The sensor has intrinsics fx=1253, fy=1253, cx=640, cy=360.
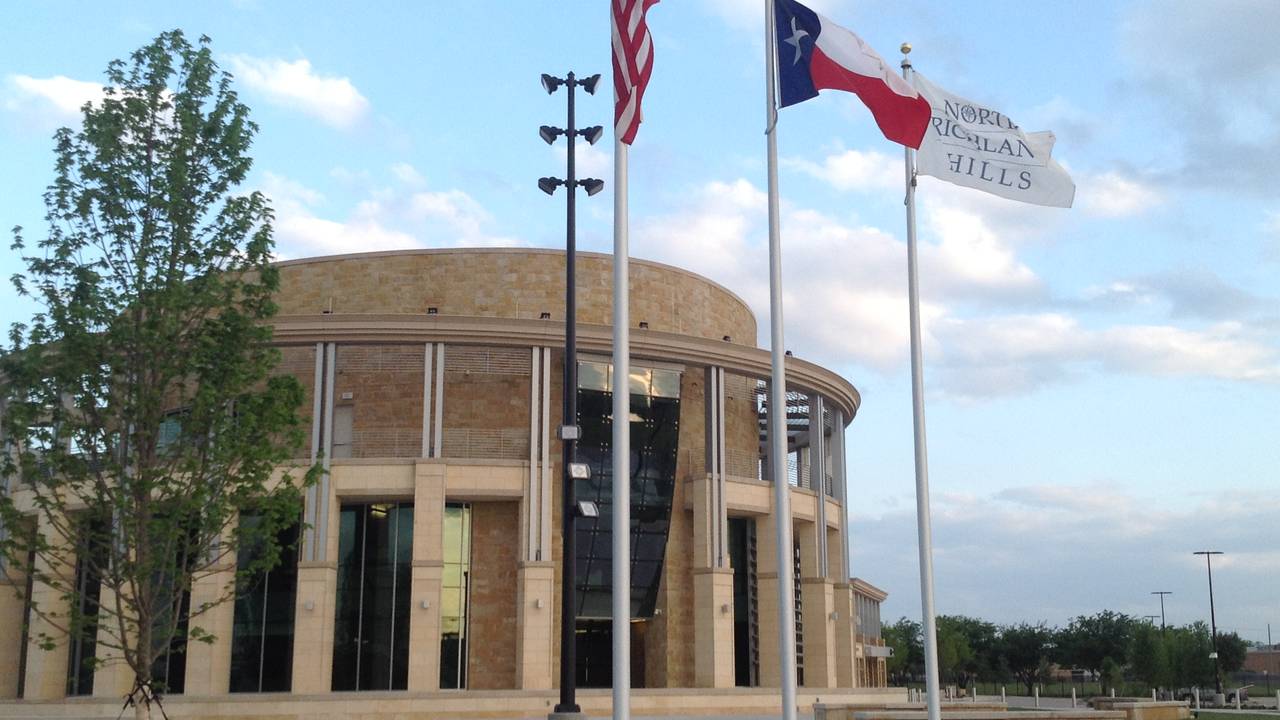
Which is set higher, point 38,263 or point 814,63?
point 814,63

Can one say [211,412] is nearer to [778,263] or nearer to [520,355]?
[778,263]

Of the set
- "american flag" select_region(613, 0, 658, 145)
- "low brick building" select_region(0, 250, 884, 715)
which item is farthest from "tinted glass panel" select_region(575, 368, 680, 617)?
"american flag" select_region(613, 0, 658, 145)

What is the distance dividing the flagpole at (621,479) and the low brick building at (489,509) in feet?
62.8

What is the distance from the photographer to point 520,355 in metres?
36.8

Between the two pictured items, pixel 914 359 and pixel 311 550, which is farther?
Result: pixel 311 550

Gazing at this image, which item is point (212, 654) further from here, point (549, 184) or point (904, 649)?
point (904, 649)

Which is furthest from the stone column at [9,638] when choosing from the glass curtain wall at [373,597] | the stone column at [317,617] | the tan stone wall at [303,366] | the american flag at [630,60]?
the american flag at [630,60]

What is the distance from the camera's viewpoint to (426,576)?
3388 cm

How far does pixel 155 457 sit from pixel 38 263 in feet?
12.1

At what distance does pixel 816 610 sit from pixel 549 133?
2119 cm

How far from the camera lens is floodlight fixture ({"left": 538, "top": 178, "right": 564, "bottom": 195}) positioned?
25.1 m

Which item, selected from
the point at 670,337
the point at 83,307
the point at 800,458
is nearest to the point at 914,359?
the point at 83,307

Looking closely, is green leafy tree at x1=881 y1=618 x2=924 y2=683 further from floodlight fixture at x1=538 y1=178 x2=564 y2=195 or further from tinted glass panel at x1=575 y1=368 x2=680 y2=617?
floodlight fixture at x1=538 y1=178 x2=564 y2=195

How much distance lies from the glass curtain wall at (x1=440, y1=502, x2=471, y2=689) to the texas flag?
2187 centimetres
